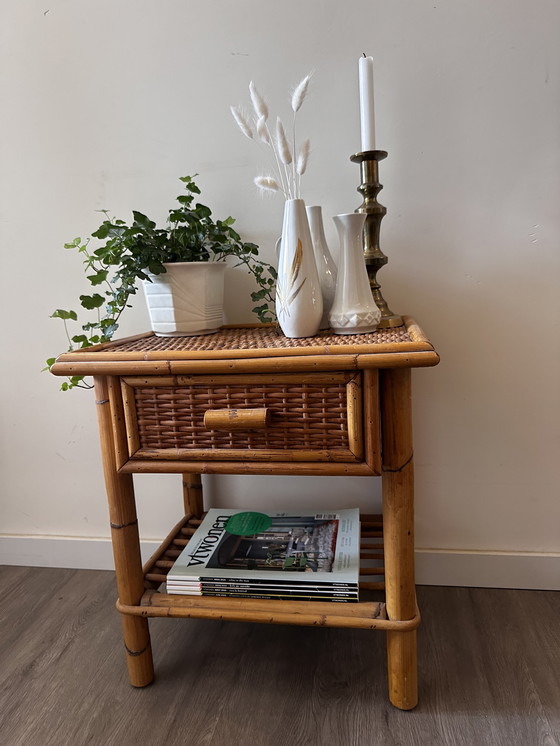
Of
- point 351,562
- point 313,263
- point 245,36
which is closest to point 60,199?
point 245,36

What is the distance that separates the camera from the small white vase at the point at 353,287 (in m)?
0.88

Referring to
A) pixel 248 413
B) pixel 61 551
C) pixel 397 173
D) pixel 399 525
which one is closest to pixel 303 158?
pixel 397 173

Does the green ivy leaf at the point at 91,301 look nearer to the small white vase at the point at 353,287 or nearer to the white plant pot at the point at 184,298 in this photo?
the white plant pot at the point at 184,298

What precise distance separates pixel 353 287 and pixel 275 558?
485 mm

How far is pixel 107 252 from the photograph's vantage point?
916mm

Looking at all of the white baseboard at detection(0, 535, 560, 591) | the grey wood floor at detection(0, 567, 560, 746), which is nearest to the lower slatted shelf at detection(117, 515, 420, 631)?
the grey wood floor at detection(0, 567, 560, 746)

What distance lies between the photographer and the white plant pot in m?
0.96

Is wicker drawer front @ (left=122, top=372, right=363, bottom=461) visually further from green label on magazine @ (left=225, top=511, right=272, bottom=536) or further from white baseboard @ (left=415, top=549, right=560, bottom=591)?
white baseboard @ (left=415, top=549, right=560, bottom=591)

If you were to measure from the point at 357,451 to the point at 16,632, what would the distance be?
0.85 metres

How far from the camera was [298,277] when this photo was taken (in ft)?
2.82

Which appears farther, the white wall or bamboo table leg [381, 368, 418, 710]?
the white wall

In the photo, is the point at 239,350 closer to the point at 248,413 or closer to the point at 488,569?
the point at 248,413

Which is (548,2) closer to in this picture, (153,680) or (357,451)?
(357,451)

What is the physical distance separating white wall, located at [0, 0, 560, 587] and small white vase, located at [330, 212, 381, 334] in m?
0.23
